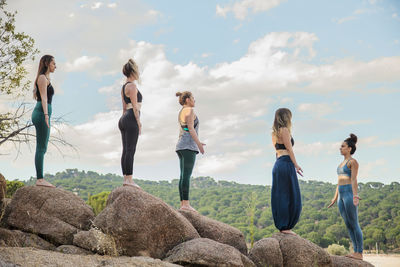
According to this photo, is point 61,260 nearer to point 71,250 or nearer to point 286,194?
point 71,250

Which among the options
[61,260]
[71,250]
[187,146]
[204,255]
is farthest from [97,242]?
[187,146]

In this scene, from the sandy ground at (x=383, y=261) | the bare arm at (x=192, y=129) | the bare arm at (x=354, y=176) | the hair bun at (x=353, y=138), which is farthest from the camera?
the sandy ground at (x=383, y=261)

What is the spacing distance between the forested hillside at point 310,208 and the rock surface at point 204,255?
18483 millimetres

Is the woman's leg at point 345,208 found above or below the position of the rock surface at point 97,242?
above

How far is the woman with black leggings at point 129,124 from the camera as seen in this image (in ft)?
31.1

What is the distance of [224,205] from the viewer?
224ft

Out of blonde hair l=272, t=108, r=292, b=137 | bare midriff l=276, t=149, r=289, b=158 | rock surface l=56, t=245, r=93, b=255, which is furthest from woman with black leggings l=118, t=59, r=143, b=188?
bare midriff l=276, t=149, r=289, b=158

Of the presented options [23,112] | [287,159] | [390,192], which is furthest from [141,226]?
[390,192]

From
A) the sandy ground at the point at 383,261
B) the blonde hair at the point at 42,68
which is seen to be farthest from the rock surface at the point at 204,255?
the sandy ground at the point at 383,261

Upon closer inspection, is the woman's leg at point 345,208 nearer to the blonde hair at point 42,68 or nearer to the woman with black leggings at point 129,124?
the woman with black leggings at point 129,124

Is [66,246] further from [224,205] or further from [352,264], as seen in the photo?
[224,205]

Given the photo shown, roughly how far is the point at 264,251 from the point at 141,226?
10.2 ft

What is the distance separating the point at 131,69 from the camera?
9.85 m

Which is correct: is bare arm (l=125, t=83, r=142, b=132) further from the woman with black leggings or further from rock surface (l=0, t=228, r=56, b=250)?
rock surface (l=0, t=228, r=56, b=250)
